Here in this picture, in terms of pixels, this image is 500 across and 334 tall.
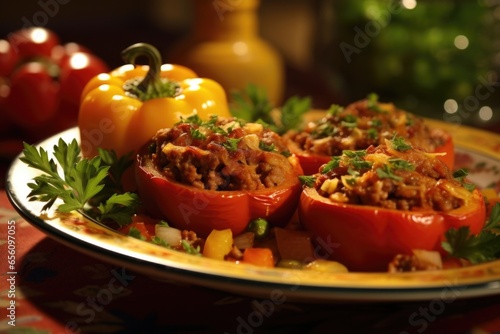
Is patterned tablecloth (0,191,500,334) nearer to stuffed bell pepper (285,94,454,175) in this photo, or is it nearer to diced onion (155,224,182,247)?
diced onion (155,224,182,247)

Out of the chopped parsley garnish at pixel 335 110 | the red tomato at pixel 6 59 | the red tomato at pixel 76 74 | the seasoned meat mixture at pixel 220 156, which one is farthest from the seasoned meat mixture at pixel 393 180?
the red tomato at pixel 6 59

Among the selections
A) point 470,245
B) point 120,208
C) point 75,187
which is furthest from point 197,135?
point 470,245

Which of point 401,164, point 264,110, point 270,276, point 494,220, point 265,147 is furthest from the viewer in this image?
point 264,110

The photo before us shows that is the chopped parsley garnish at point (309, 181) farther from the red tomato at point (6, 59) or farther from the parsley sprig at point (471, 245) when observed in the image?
the red tomato at point (6, 59)

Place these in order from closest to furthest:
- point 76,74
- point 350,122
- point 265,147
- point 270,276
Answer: point 270,276 → point 265,147 → point 350,122 → point 76,74

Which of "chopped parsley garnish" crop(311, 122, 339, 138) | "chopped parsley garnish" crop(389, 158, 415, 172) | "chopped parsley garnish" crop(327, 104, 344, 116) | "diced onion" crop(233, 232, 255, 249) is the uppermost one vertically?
"chopped parsley garnish" crop(389, 158, 415, 172)

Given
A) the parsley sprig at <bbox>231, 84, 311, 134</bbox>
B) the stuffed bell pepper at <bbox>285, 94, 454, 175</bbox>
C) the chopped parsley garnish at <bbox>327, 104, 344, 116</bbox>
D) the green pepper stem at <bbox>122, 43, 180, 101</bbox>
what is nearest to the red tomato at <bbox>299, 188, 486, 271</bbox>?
the stuffed bell pepper at <bbox>285, 94, 454, 175</bbox>

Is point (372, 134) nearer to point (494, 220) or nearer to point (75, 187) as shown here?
point (494, 220)

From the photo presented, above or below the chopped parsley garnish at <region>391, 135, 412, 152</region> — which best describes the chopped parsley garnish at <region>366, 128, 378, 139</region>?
below

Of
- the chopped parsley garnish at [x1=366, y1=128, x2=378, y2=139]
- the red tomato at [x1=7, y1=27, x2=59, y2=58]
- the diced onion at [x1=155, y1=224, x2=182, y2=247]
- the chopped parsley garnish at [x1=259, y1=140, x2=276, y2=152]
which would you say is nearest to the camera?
the diced onion at [x1=155, y1=224, x2=182, y2=247]
